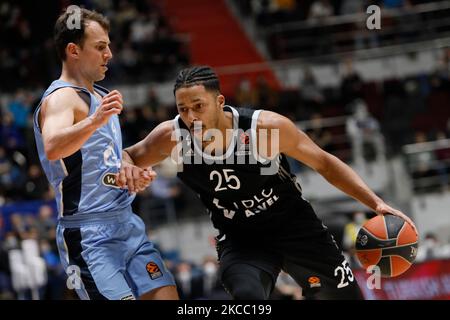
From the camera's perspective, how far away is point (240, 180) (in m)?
4.92

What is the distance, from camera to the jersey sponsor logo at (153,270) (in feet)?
16.2

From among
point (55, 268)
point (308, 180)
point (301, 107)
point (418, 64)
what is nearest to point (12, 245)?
point (55, 268)

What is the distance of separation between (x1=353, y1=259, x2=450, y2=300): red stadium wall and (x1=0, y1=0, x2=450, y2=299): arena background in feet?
0.05

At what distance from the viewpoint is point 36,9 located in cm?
1584

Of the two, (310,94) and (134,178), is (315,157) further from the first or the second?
(310,94)

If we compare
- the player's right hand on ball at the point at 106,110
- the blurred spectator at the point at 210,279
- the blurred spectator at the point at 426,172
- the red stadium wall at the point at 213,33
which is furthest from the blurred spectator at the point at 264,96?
the player's right hand on ball at the point at 106,110

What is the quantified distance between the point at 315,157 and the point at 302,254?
0.60 m

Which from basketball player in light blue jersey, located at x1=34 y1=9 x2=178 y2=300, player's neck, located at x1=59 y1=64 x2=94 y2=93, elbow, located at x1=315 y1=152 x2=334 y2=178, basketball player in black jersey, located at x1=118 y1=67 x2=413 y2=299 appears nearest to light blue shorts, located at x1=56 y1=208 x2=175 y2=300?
basketball player in light blue jersey, located at x1=34 y1=9 x2=178 y2=300

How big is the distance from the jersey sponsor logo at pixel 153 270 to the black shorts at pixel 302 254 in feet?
1.25

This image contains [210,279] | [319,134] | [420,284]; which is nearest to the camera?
[420,284]

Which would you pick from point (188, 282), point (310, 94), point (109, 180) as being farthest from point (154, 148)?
point (310, 94)

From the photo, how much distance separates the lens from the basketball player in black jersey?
189 inches
